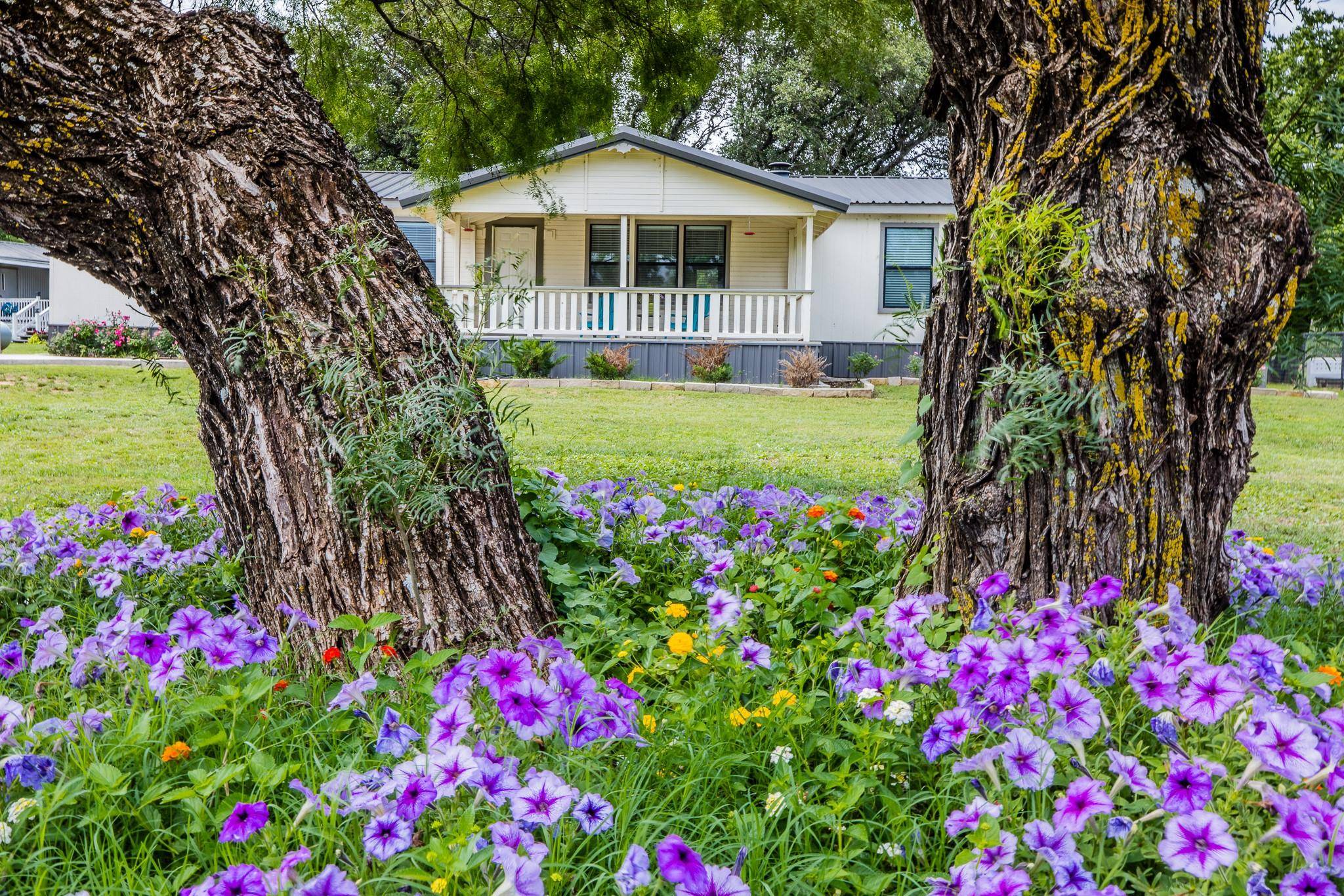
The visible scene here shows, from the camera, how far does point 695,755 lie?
174 cm

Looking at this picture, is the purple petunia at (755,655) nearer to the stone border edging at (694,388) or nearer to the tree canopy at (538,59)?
Answer: the tree canopy at (538,59)

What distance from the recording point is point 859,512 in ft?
10.6

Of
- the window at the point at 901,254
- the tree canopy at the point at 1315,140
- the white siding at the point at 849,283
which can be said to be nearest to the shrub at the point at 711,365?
the white siding at the point at 849,283

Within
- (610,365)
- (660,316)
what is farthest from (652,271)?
(610,365)

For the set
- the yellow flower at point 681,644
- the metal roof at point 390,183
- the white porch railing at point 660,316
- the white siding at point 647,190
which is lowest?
the yellow flower at point 681,644

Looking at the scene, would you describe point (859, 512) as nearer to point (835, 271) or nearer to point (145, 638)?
point (145, 638)

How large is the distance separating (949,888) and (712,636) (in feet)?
3.12

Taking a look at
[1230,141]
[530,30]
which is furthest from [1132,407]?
[530,30]

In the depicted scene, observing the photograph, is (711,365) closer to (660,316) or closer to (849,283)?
(660,316)

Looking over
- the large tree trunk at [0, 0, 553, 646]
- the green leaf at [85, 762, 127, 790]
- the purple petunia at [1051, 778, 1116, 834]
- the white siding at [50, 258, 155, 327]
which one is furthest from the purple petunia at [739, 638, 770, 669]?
the white siding at [50, 258, 155, 327]

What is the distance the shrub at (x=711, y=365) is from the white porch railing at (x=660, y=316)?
0.85 metres

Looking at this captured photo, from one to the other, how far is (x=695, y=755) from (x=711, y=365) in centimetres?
1296

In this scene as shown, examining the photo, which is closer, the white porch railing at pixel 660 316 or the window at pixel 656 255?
the white porch railing at pixel 660 316

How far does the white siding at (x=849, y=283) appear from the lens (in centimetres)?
1861
